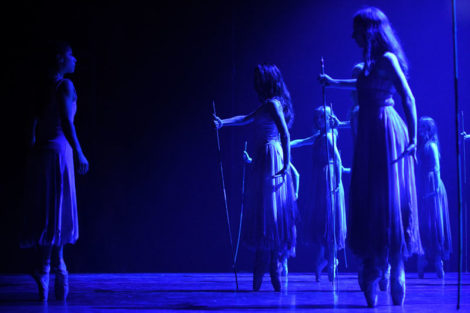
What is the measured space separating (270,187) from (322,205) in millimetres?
1291

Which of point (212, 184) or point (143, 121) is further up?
point (143, 121)

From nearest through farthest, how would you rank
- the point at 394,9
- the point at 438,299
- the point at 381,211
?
the point at 381,211 < the point at 438,299 < the point at 394,9

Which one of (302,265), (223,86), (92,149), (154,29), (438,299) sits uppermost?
(154,29)

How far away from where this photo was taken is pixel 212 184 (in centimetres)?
713

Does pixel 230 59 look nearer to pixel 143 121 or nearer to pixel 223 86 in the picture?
pixel 223 86

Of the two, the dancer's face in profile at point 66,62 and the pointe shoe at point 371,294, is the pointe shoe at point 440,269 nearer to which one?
the pointe shoe at point 371,294

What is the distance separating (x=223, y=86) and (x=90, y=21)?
1.67 metres

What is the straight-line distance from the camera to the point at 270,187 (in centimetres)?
477

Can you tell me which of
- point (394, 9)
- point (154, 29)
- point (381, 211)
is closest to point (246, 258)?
point (154, 29)

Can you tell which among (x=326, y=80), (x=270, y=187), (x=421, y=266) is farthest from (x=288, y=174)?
(x=421, y=266)

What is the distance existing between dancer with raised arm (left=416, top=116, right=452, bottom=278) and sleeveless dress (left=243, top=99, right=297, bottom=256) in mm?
2135

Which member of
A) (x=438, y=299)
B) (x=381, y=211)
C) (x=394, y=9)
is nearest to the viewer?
(x=381, y=211)

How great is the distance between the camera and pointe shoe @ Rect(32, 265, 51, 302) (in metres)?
3.97

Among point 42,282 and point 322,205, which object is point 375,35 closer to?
point 42,282
